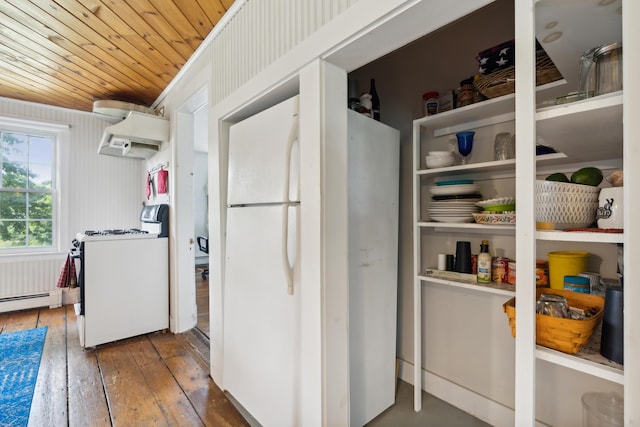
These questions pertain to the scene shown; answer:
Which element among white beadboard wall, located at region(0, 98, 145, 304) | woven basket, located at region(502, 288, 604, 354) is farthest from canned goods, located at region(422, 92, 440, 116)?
white beadboard wall, located at region(0, 98, 145, 304)

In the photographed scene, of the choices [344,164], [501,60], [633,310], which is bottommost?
[633,310]

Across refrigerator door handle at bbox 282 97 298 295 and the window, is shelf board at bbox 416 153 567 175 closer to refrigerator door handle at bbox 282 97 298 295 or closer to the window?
A: refrigerator door handle at bbox 282 97 298 295

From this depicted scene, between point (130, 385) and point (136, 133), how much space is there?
7.27 feet

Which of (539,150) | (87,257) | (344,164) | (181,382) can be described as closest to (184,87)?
(87,257)

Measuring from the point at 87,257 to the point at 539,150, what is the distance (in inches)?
129

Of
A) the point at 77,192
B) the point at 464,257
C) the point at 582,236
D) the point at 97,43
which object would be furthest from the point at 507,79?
the point at 77,192

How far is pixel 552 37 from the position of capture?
0.78 m

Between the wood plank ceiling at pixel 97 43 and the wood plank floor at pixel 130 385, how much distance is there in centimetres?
250

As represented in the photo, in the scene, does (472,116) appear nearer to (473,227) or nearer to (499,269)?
(473,227)

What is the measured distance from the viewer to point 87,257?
250 cm

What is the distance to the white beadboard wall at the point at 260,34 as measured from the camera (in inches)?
49.9

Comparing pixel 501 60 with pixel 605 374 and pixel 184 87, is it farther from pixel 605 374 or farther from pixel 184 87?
pixel 184 87

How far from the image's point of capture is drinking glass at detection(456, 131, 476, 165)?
5.30 ft

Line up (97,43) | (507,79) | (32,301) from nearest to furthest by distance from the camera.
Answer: (507,79) < (97,43) < (32,301)
